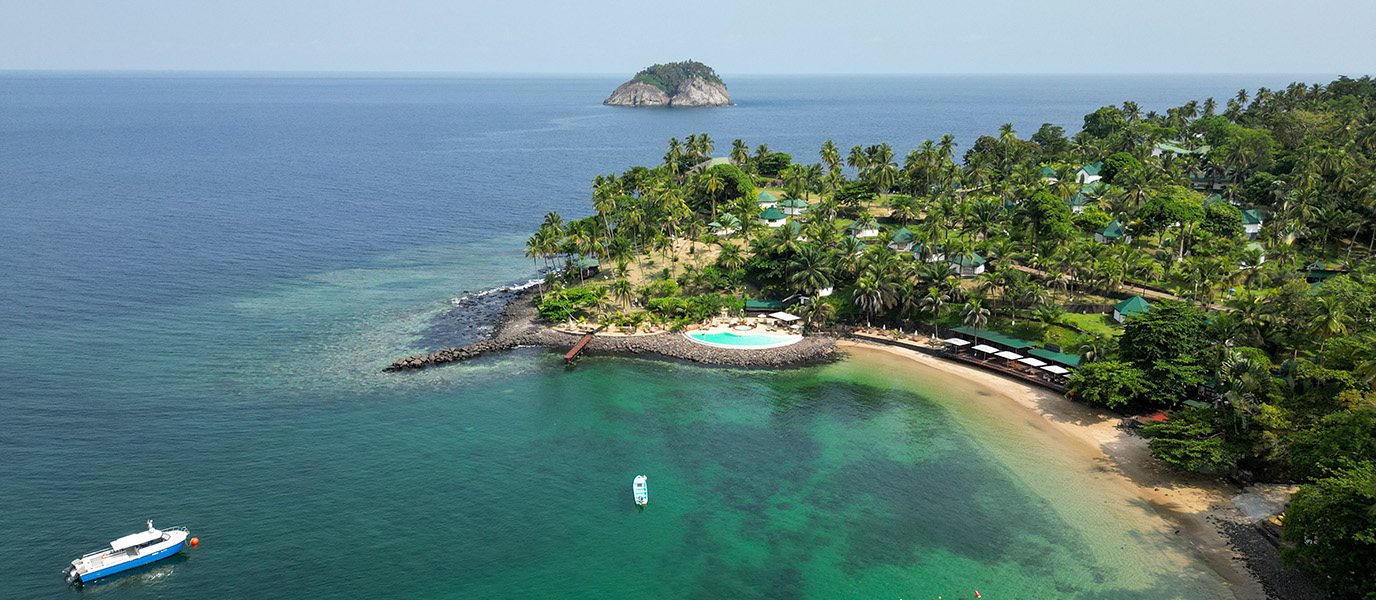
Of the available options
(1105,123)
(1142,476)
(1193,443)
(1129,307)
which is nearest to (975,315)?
(1129,307)

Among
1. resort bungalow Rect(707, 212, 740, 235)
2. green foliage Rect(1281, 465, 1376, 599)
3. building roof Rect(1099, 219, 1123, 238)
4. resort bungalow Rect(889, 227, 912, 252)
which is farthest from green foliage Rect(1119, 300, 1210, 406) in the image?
resort bungalow Rect(707, 212, 740, 235)

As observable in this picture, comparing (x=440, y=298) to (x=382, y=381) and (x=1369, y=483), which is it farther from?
(x=1369, y=483)

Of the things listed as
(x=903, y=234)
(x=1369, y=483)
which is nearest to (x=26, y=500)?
(x=1369, y=483)

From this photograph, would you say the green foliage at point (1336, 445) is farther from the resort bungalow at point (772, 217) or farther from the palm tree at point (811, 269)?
the resort bungalow at point (772, 217)

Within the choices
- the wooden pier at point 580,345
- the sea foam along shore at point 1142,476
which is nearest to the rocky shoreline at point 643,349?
the wooden pier at point 580,345

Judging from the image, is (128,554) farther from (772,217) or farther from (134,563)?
(772,217)
